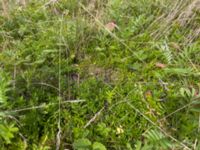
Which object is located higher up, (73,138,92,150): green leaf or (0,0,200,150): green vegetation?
(0,0,200,150): green vegetation

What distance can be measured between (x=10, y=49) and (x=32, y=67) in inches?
10.1

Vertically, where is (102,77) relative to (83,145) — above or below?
above

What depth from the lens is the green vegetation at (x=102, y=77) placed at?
1.44 metres

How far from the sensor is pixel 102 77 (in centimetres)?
172

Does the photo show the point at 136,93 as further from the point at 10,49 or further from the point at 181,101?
the point at 10,49

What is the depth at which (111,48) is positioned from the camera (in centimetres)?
190

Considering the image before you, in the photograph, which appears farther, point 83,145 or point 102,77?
point 102,77

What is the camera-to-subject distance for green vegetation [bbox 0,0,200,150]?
1442mm

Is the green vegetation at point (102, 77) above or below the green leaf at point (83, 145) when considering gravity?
above

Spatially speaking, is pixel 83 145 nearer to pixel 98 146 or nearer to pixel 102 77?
pixel 98 146

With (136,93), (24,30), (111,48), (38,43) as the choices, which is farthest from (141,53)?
(24,30)

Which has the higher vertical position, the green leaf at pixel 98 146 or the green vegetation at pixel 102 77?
the green vegetation at pixel 102 77

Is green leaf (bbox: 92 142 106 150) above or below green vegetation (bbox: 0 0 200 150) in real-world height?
below

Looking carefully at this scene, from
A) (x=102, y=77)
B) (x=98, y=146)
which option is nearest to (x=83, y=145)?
(x=98, y=146)
